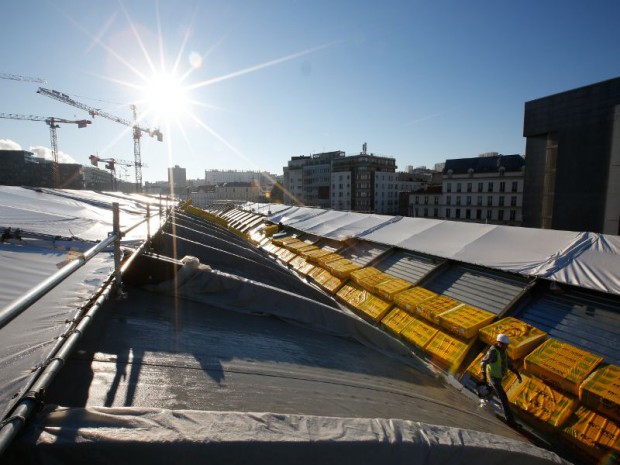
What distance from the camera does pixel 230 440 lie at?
1908mm

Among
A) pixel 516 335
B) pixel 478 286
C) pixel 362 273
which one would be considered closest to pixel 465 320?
pixel 516 335

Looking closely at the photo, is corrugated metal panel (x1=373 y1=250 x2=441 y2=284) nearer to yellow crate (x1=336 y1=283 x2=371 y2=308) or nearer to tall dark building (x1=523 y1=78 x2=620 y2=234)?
yellow crate (x1=336 y1=283 x2=371 y2=308)

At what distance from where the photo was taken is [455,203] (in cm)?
6025

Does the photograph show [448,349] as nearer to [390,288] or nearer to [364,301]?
[390,288]

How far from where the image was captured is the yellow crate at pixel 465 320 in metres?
7.65

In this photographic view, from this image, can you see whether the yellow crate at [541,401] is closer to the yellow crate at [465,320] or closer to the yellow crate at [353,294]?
the yellow crate at [465,320]

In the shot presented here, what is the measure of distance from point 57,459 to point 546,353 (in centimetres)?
802

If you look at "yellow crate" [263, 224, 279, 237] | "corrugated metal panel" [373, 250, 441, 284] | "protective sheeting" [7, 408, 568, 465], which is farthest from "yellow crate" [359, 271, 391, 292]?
"yellow crate" [263, 224, 279, 237]

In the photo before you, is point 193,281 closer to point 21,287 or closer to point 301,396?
point 21,287

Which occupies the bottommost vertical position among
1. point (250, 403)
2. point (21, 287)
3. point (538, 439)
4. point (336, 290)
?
point (538, 439)

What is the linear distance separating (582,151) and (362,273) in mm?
21326

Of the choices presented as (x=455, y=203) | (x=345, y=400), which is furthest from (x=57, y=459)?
(x=455, y=203)

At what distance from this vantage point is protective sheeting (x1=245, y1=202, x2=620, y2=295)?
808cm

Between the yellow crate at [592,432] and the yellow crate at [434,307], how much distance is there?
3166 millimetres
